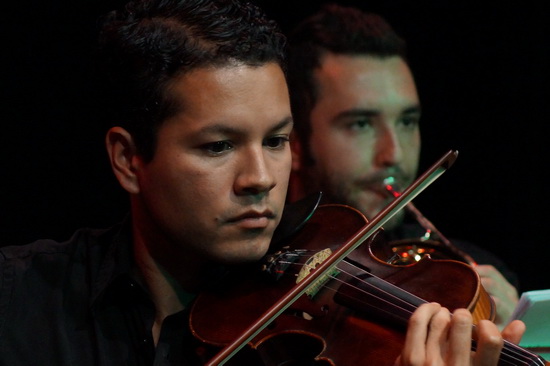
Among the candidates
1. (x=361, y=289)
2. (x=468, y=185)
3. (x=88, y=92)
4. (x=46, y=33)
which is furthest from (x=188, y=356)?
(x=468, y=185)

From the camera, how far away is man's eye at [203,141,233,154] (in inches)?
59.5

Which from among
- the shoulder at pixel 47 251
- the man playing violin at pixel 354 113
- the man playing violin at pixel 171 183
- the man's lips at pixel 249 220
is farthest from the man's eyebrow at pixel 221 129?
the man playing violin at pixel 354 113

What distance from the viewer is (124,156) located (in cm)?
165

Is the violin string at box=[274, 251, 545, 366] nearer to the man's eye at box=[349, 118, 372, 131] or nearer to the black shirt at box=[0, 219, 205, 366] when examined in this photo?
the black shirt at box=[0, 219, 205, 366]

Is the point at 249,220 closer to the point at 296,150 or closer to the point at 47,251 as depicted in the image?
the point at 47,251

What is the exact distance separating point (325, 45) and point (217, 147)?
40.8 inches

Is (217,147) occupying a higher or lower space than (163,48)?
lower

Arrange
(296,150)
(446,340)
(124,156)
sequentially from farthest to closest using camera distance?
(296,150), (124,156), (446,340)

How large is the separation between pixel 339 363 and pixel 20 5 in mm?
1506

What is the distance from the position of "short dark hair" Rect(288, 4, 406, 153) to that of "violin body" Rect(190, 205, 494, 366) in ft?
2.76

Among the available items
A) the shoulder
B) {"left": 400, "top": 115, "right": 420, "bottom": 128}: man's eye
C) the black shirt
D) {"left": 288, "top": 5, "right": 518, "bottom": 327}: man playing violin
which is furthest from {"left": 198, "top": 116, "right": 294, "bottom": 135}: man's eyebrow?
{"left": 400, "top": 115, "right": 420, "bottom": 128}: man's eye

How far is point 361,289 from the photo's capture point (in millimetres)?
1460

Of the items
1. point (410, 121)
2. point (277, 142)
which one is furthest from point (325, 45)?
point (277, 142)

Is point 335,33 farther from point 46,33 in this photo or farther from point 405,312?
point 405,312
